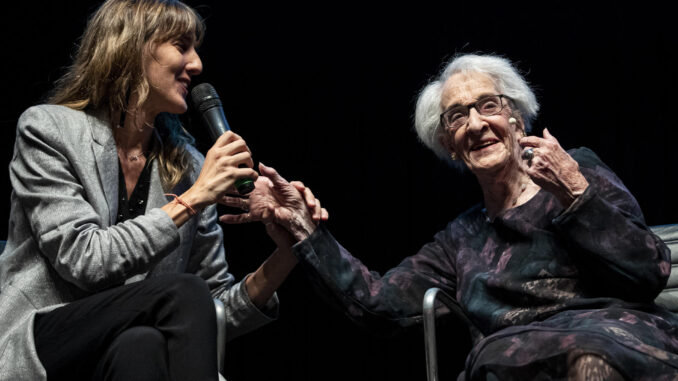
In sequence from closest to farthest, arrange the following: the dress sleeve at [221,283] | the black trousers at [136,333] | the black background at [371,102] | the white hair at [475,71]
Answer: the black trousers at [136,333] < the dress sleeve at [221,283] < the white hair at [475,71] < the black background at [371,102]

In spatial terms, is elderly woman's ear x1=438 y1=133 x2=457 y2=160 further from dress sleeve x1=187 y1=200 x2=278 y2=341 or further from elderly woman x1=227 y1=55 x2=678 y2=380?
dress sleeve x1=187 y1=200 x2=278 y2=341

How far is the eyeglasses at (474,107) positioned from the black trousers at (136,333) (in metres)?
0.92

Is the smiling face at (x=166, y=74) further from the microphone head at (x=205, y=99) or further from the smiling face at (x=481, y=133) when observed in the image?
the smiling face at (x=481, y=133)

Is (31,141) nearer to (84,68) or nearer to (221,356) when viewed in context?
(84,68)

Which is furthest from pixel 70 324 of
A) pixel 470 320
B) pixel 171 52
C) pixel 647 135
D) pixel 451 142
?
pixel 647 135

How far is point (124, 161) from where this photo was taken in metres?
1.73

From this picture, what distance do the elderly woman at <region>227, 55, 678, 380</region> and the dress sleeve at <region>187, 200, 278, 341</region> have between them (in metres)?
0.07

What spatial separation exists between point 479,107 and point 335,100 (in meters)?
0.99

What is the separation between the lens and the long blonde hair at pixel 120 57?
1.69 meters

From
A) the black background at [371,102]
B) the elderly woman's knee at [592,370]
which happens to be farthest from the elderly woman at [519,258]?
the black background at [371,102]

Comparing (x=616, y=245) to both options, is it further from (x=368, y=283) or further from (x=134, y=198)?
(x=134, y=198)

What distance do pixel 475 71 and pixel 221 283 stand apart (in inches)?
36.1

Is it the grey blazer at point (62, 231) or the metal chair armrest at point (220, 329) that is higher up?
the grey blazer at point (62, 231)

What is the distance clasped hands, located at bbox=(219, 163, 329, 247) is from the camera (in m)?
1.86
